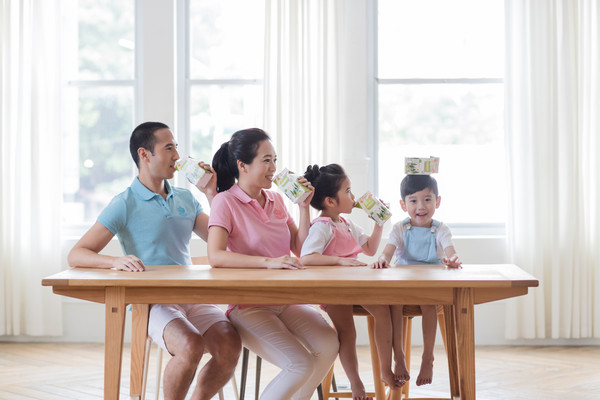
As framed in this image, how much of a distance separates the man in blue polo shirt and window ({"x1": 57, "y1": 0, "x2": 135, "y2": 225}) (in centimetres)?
224

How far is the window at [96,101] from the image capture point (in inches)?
200

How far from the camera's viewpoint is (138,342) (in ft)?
8.48

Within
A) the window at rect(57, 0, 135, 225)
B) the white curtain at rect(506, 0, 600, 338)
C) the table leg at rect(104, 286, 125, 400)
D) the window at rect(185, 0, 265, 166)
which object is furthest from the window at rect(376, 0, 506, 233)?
the table leg at rect(104, 286, 125, 400)

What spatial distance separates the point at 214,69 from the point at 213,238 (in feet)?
8.27

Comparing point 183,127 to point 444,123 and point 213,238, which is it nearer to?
point 444,123

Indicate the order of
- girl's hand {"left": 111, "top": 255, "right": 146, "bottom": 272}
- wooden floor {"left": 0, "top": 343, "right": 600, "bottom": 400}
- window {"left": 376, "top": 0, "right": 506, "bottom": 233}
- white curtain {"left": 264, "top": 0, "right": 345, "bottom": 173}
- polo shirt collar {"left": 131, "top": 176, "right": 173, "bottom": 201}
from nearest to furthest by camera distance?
girl's hand {"left": 111, "top": 255, "right": 146, "bottom": 272}
polo shirt collar {"left": 131, "top": 176, "right": 173, "bottom": 201}
wooden floor {"left": 0, "top": 343, "right": 600, "bottom": 400}
white curtain {"left": 264, "top": 0, "right": 345, "bottom": 173}
window {"left": 376, "top": 0, "right": 506, "bottom": 233}

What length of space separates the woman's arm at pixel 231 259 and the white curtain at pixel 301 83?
2033mm

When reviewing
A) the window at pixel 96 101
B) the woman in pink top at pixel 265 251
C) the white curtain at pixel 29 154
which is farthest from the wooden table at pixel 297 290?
the window at pixel 96 101

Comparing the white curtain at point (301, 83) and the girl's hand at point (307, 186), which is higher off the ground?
the white curtain at point (301, 83)

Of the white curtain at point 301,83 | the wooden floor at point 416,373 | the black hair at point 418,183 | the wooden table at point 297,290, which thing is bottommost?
the wooden floor at point 416,373

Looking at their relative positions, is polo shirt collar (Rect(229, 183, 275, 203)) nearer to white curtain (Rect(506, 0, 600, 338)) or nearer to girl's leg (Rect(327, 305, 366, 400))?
girl's leg (Rect(327, 305, 366, 400))

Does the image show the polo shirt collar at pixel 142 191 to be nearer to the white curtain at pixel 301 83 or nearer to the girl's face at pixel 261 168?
the girl's face at pixel 261 168

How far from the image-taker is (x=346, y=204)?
9.95 ft

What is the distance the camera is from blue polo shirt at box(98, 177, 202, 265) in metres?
2.80
